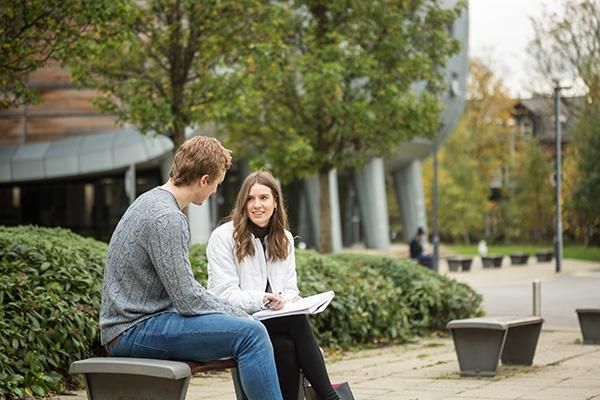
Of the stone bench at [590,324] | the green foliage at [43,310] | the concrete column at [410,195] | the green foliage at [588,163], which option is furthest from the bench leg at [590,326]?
the concrete column at [410,195]

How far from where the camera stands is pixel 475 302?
1605cm

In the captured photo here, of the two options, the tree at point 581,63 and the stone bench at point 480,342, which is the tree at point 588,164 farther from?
the stone bench at point 480,342

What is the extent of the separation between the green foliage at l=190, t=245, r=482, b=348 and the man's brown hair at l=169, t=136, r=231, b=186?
5395 millimetres

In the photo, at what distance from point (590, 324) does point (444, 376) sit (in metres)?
4.16

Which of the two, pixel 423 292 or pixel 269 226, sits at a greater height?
pixel 269 226

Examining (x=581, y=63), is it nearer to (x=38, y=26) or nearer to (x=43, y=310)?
(x=38, y=26)

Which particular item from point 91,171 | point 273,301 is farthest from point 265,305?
point 91,171

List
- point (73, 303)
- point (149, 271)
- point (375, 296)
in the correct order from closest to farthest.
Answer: point (149, 271)
point (73, 303)
point (375, 296)

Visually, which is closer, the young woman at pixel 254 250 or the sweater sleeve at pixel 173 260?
the sweater sleeve at pixel 173 260

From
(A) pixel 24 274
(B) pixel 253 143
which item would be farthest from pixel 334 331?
(B) pixel 253 143

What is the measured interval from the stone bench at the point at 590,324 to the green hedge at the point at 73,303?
2057mm

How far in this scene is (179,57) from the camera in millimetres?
17578

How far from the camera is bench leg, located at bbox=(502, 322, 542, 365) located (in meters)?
10.7

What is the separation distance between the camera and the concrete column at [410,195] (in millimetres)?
62562
